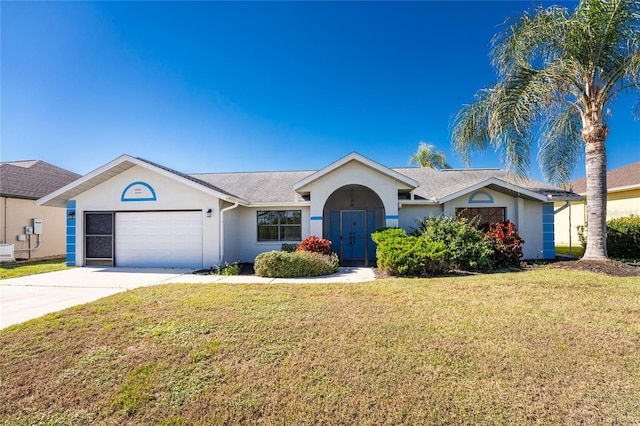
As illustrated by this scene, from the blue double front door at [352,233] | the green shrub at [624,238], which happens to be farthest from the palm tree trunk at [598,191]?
the blue double front door at [352,233]

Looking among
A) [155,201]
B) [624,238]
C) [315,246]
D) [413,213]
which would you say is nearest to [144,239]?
[155,201]

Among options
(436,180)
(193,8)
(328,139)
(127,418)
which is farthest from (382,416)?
(328,139)

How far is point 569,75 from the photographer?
32.1ft

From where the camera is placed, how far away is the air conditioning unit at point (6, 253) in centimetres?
1307

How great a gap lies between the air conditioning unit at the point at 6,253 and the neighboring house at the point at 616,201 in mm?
25841

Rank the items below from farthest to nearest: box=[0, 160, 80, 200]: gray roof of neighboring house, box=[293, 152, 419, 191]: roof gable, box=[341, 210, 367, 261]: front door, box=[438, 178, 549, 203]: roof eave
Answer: box=[0, 160, 80, 200]: gray roof of neighboring house < box=[341, 210, 367, 261]: front door < box=[438, 178, 549, 203]: roof eave < box=[293, 152, 419, 191]: roof gable

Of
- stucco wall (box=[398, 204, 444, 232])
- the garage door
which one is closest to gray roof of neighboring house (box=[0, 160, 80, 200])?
the garage door

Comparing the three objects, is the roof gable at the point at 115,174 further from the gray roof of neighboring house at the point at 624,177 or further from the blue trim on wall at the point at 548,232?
the gray roof of neighboring house at the point at 624,177

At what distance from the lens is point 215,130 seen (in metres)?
15.3

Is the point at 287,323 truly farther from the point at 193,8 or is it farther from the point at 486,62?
the point at 486,62

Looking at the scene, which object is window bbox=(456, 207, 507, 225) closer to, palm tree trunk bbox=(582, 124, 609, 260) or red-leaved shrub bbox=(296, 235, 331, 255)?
palm tree trunk bbox=(582, 124, 609, 260)

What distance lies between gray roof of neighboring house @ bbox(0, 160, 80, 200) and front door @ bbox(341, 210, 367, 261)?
54.9 feet

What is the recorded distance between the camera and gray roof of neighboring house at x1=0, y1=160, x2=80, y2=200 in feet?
49.3

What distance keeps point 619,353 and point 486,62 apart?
37.0 ft
